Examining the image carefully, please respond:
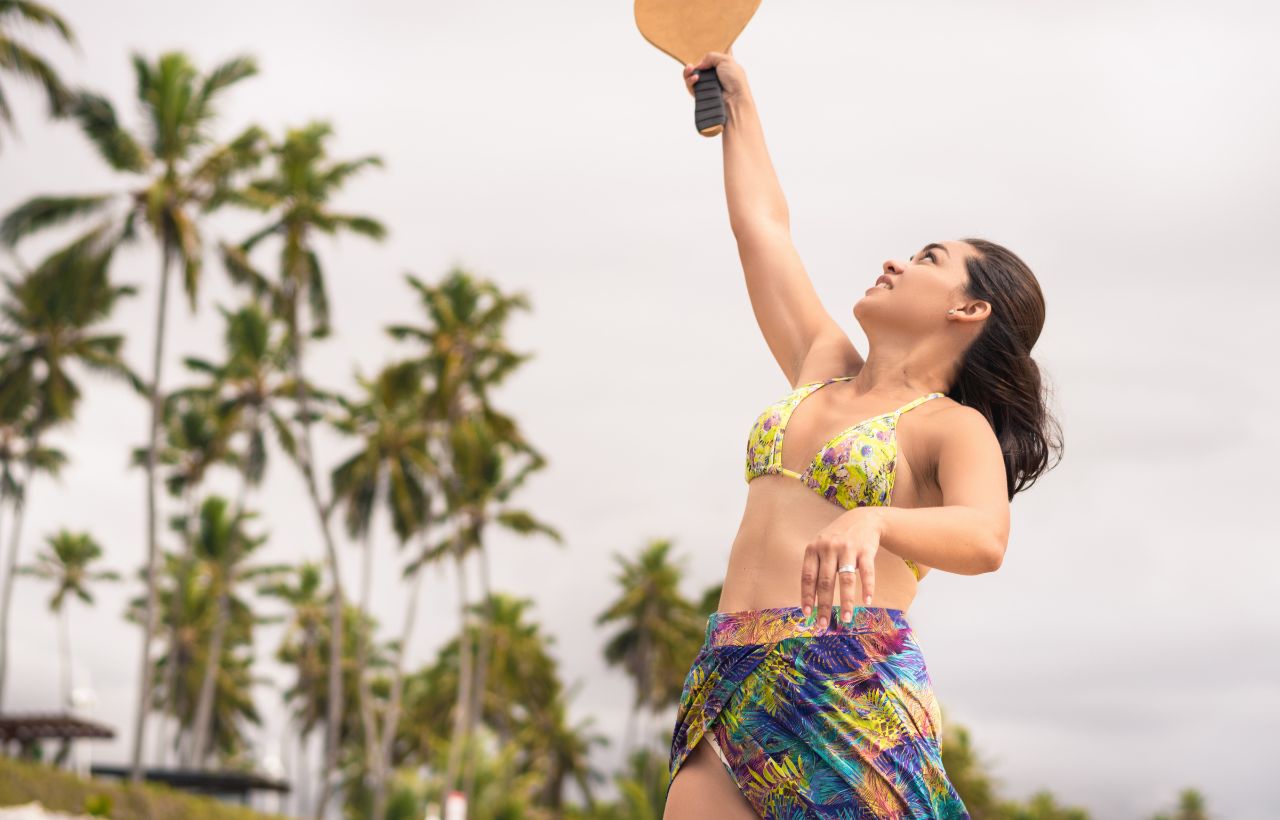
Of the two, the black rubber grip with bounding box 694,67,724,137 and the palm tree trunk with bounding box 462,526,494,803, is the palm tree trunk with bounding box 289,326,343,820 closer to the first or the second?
the palm tree trunk with bounding box 462,526,494,803

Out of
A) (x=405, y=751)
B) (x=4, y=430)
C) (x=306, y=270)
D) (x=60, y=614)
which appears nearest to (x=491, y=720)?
(x=405, y=751)

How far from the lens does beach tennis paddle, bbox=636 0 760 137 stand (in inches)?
122

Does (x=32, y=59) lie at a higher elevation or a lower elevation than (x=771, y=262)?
higher

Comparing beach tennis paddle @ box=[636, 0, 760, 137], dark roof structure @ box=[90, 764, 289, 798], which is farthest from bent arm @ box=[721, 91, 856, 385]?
dark roof structure @ box=[90, 764, 289, 798]

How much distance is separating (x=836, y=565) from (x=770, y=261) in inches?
44.5

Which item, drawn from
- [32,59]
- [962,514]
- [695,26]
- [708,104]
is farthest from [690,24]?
[32,59]

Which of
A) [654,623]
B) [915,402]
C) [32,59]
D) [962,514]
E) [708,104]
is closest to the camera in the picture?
[962,514]

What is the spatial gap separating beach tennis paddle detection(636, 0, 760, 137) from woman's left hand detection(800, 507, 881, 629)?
1410mm

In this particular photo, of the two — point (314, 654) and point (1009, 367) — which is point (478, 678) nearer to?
point (314, 654)

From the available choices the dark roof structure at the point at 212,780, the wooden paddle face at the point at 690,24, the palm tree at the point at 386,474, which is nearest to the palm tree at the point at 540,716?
the palm tree at the point at 386,474

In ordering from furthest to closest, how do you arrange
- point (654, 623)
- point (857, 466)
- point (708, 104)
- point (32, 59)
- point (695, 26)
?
point (654, 623)
point (32, 59)
point (695, 26)
point (708, 104)
point (857, 466)

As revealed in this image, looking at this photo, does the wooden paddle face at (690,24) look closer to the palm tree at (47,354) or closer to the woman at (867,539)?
the woman at (867,539)

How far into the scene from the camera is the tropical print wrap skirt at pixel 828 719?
2125 mm

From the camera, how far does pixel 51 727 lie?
31.3 m
